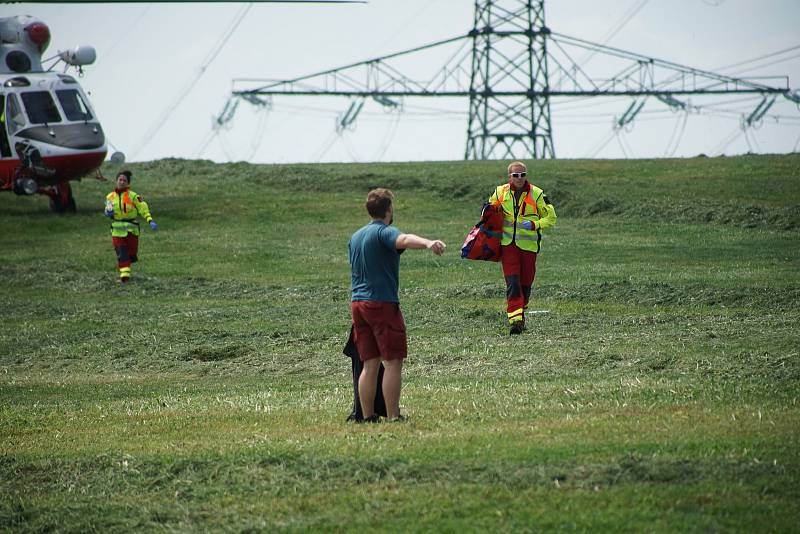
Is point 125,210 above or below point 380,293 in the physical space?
below

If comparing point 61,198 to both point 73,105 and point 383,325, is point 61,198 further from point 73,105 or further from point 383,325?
point 383,325

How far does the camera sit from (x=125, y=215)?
90.4 ft

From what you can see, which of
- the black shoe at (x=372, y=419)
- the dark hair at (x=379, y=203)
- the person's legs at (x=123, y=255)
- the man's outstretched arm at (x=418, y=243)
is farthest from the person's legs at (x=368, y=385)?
the person's legs at (x=123, y=255)

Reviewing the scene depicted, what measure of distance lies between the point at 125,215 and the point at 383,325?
58.6 feet

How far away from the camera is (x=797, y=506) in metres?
7.26

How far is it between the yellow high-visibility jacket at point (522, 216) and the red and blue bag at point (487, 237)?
0.08m

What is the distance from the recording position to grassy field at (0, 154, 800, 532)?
7.95 meters

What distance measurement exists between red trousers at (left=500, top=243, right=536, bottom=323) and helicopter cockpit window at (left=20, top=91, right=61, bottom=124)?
2480 cm

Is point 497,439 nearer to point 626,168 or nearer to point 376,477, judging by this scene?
point 376,477

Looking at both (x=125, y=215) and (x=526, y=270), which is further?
(x=125, y=215)

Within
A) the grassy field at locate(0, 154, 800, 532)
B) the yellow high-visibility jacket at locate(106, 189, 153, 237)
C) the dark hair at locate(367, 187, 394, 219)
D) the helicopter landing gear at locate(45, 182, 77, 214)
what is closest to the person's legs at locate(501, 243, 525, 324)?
the grassy field at locate(0, 154, 800, 532)

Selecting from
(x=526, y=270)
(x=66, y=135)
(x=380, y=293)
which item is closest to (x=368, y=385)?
(x=380, y=293)

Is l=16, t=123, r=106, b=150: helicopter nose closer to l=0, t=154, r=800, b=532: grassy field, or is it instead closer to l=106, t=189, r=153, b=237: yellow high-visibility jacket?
l=0, t=154, r=800, b=532: grassy field

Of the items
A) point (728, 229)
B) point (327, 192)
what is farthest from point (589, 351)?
point (327, 192)
